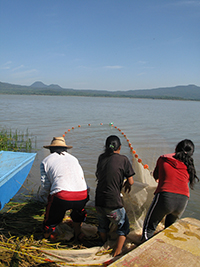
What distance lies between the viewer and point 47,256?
9.11 ft

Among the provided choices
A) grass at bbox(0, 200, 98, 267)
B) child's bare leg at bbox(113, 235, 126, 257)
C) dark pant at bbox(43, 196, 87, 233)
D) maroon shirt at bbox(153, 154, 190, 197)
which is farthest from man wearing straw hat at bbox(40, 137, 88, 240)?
maroon shirt at bbox(153, 154, 190, 197)

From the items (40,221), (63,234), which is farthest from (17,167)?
(63,234)

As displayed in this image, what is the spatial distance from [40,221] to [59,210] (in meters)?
1.14

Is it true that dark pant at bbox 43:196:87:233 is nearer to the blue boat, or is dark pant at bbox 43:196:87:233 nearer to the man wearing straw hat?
the man wearing straw hat

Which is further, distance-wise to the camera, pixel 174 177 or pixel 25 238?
pixel 25 238

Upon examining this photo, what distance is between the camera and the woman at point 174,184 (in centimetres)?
276

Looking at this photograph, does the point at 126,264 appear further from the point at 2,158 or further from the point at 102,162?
the point at 2,158

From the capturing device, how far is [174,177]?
2.80 meters

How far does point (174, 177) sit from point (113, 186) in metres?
0.75

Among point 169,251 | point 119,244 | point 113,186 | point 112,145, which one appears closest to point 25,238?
point 119,244

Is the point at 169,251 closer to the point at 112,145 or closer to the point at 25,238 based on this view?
the point at 112,145

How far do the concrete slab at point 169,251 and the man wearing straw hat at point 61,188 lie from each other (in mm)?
866

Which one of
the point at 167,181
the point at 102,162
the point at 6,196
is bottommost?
the point at 6,196

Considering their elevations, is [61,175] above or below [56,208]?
above
